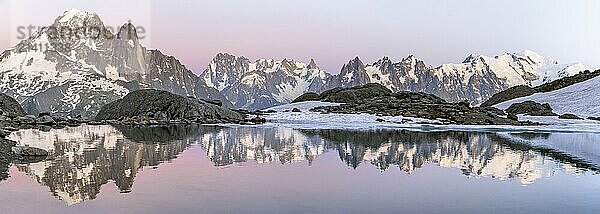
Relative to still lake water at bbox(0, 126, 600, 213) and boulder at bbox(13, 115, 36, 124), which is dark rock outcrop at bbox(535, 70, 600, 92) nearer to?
boulder at bbox(13, 115, 36, 124)

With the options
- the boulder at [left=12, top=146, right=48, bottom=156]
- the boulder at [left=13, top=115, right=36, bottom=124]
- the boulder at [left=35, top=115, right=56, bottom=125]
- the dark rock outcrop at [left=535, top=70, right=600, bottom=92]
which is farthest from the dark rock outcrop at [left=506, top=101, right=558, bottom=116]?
the boulder at [left=12, top=146, right=48, bottom=156]

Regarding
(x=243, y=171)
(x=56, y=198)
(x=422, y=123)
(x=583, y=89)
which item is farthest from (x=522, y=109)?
(x=56, y=198)

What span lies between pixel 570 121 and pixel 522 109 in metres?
23.1

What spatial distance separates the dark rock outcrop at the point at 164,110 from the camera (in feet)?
191

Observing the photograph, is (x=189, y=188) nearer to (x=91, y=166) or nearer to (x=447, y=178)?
(x=91, y=166)

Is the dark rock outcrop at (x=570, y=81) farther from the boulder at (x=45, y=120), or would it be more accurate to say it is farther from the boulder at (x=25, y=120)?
the boulder at (x=25, y=120)

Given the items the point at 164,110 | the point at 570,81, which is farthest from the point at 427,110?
the point at 570,81

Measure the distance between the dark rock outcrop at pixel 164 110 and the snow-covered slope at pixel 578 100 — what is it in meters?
52.7

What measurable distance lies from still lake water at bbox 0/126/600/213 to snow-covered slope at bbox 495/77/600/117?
207 feet

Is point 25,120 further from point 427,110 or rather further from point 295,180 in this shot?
point 427,110

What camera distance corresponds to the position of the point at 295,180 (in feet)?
55.7

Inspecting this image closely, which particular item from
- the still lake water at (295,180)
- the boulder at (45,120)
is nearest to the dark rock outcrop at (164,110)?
the boulder at (45,120)

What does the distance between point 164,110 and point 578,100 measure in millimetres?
69398

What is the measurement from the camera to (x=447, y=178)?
17875 millimetres
